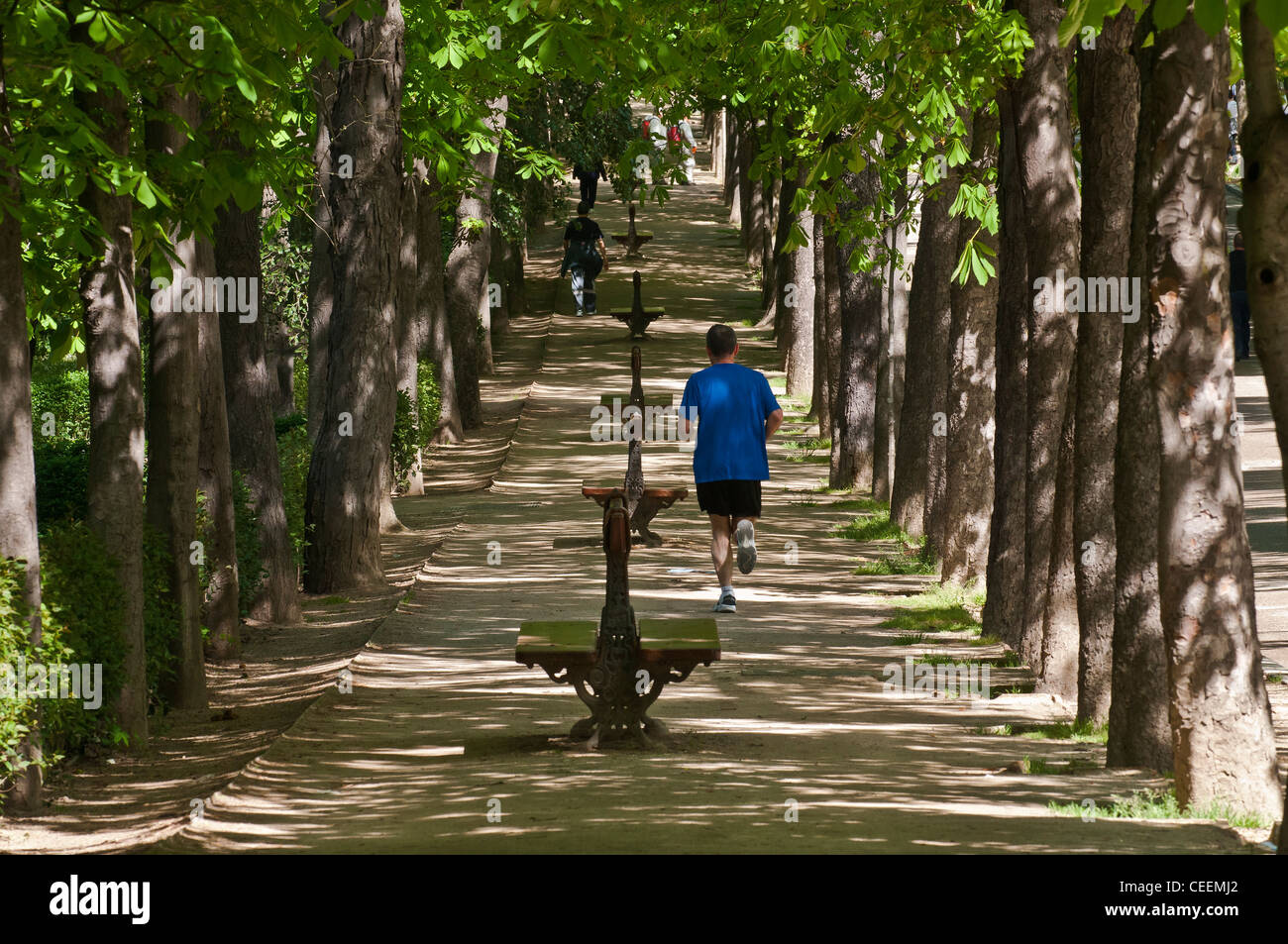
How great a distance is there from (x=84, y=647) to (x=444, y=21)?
10.3 meters

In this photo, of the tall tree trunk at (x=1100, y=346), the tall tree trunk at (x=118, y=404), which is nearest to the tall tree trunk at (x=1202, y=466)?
the tall tree trunk at (x=1100, y=346)

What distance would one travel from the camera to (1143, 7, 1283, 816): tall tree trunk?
24.6 feet

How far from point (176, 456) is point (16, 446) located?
2.97 m

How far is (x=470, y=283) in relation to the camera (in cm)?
2942

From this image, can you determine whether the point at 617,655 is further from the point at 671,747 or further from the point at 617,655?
the point at 671,747

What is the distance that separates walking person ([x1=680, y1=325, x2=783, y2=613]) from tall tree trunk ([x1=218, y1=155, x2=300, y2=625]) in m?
4.09

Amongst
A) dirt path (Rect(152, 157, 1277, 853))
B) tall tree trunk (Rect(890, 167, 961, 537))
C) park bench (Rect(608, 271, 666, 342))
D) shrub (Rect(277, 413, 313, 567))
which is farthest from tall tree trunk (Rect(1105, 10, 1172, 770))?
park bench (Rect(608, 271, 666, 342))

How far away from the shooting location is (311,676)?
12.7 m

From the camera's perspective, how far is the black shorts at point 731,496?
12.9 m

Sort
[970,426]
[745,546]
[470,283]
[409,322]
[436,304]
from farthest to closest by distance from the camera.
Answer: [470,283]
[436,304]
[409,322]
[970,426]
[745,546]

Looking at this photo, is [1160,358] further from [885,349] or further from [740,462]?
[885,349]

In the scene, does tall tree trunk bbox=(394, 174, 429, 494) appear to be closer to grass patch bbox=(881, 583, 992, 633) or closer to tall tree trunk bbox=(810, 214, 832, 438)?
tall tree trunk bbox=(810, 214, 832, 438)

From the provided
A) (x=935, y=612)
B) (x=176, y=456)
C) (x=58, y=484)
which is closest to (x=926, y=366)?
(x=935, y=612)
